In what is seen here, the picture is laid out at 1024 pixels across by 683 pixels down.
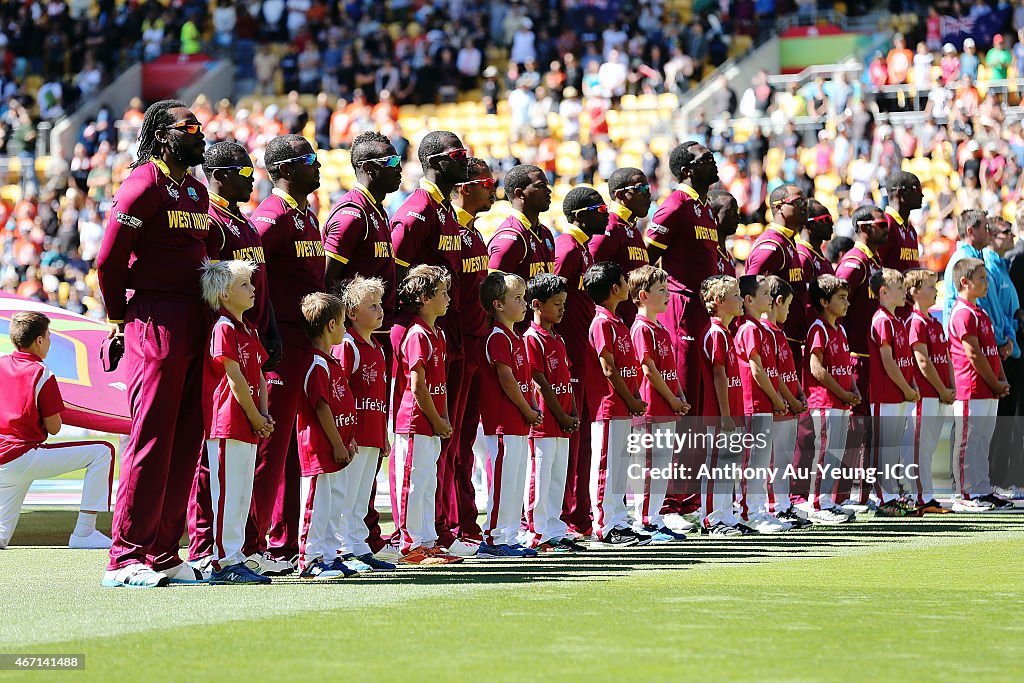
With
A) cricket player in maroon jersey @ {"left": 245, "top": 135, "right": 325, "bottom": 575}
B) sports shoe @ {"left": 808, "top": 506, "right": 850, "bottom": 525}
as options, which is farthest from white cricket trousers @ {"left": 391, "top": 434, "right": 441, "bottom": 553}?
sports shoe @ {"left": 808, "top": 506, "right": 850, "bottom": 525}

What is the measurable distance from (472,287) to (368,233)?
35.4 inches

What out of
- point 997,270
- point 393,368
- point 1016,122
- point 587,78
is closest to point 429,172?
point 393,368

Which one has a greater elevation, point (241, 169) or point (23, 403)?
point (241, 169)

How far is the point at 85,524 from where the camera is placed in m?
10.7

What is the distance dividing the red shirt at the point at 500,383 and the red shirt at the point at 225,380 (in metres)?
2.01

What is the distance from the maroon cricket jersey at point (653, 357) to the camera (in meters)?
10.9

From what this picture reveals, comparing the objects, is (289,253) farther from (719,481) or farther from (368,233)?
(719,481)

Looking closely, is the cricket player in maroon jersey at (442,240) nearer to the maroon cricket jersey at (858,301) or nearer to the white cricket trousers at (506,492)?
the white cricket trousers at (506,492)

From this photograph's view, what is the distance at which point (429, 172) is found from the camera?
9867 millimetres

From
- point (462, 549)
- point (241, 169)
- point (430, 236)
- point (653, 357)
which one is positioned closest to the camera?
point (241, 169)

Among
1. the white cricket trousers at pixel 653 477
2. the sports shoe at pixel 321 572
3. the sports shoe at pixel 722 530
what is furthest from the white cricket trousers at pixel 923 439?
the sports shoe at pixel 321 572

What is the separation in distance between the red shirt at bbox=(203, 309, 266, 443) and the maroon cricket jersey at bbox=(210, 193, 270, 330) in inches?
12.0

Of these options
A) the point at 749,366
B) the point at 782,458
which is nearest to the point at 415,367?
the point at 749,366

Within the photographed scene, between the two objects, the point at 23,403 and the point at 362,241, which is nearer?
the point at 362,241
